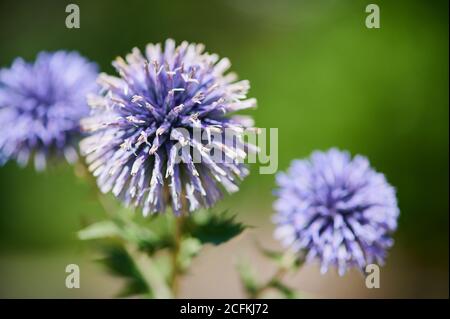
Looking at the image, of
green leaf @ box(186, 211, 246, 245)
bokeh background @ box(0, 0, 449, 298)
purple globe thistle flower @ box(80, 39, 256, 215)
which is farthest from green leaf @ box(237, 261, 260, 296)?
bokeh background @ box(0, 0, 449, 298)

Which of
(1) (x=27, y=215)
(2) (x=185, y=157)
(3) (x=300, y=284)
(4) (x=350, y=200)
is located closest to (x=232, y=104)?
(2) (x=185, y=157)

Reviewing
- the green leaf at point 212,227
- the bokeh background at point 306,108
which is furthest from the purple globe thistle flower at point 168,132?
the bokeh background at point 306,108

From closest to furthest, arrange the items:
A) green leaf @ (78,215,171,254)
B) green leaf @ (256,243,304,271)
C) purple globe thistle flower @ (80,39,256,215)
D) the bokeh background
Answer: purple globe thistle flower @ (80,39,256,215), green leaf @ (78,215,171,254), green leaf @ (256,243,304,271), the bokeh background

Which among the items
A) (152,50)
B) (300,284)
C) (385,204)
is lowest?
(300,284)

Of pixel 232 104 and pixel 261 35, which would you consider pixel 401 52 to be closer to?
pixel 261 35

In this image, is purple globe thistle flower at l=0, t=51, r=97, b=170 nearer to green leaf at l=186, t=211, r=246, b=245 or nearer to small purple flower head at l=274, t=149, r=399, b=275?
green leaf at l=186, t=211, r=246, b=245
